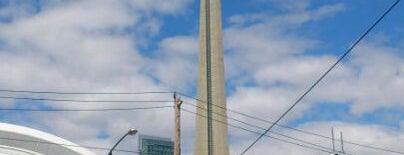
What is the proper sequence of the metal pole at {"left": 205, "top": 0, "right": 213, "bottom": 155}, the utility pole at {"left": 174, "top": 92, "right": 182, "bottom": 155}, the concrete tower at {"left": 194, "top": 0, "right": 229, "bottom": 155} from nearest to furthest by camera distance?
the utility pole at {"left": 174, "top": 92, "right": 182, "bottom": 155}, the concrete tower at {"left": 194, "top": 0, "right": 229, "bottom": 155}, the metal pole at {"left": 205, "top": 0, "right": 213, "bottom": 155}

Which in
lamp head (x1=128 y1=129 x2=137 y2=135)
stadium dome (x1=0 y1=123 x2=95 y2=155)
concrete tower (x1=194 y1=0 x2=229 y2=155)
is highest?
concrete tower (x1=194 y1=0 x2=229 y2=155)

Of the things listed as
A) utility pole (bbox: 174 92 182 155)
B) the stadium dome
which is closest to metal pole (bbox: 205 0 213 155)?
the stadium dome

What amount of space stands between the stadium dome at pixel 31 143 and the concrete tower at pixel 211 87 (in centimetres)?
6527

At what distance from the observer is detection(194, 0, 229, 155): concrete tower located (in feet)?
392

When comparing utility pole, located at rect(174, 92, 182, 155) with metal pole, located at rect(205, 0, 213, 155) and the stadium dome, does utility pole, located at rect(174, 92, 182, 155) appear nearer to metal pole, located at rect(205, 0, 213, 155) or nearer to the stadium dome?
the stadium dome

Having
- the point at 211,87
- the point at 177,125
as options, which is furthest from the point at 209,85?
the point at 177,125

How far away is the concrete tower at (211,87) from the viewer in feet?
392

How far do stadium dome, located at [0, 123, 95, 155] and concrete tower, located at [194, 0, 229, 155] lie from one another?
2570 inches

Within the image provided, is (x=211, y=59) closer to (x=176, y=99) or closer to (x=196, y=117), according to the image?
(x=196, y=117)

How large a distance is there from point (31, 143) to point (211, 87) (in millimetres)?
71708

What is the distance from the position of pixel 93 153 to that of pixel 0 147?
7.70 metres

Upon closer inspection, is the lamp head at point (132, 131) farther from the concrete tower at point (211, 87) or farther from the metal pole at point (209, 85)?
the metal pole at point (209, 85)

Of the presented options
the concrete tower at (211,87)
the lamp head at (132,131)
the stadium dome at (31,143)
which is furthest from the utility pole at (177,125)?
the concrete tower at (211,87)

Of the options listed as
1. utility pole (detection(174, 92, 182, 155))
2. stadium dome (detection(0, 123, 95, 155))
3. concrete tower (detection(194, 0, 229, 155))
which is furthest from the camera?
concrete tower (detection(194, 0, 229, 155))
